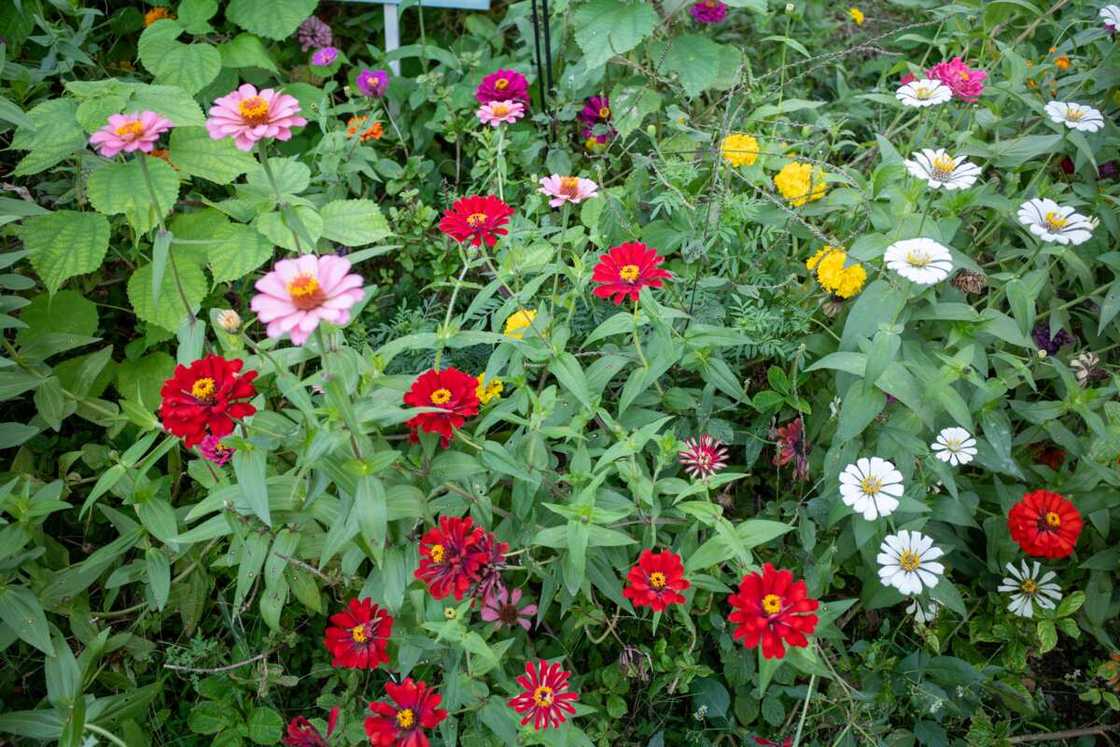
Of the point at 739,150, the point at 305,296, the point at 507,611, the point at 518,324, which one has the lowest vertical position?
the point at 507,611

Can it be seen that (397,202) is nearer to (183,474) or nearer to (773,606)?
(183,474)

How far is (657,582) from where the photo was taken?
1308mm

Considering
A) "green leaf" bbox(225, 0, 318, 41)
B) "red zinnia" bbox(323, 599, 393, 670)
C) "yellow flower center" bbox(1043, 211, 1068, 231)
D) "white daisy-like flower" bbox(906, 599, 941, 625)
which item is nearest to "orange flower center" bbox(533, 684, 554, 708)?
"red zinnia" bbox(323, 599, 393, 670)

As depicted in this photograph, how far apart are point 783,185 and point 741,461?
24.0 inches

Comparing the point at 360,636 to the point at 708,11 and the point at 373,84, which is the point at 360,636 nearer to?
the point at 373,84

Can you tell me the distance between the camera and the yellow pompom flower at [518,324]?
1.55 meters

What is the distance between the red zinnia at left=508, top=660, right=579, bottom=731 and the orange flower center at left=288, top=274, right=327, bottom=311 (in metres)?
0.62

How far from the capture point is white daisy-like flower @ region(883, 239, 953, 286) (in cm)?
148

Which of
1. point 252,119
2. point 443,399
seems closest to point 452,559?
point 443,399

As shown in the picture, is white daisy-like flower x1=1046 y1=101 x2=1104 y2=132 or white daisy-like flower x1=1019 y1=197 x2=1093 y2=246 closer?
white daisy-like flower x1=1019 y1=197 x2=1093 y2=246

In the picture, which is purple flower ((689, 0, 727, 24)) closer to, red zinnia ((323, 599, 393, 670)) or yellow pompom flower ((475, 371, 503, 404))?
yellow pompom flower ((475, 371, 503, 404))

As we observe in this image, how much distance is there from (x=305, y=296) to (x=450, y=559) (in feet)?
1.45

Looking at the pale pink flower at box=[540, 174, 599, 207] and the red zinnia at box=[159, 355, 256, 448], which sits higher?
the pale pink flower at box=[540, 174, 599, 207]

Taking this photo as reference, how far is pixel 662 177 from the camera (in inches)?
73.4
